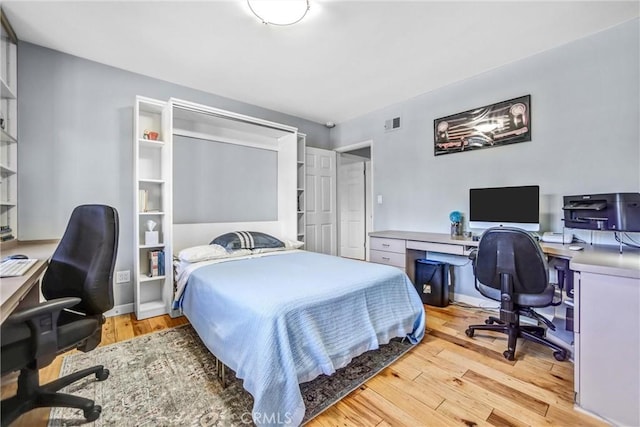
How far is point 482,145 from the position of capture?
305cm

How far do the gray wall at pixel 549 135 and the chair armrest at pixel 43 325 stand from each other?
3.47 metres

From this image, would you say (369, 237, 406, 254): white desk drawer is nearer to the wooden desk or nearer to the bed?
the bed

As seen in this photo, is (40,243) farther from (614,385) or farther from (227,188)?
(614,385)

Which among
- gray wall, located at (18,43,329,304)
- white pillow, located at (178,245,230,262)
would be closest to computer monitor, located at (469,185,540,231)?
white pillow, located at (178,245,230,262)

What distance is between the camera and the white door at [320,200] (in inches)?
171

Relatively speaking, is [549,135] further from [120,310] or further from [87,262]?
[120,310]

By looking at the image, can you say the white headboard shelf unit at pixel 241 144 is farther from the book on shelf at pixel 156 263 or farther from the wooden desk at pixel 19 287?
the wooden desk at pixel 19 287

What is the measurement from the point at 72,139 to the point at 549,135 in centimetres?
458

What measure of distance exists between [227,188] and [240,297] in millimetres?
2186

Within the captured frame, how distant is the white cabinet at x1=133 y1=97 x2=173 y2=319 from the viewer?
272 cm

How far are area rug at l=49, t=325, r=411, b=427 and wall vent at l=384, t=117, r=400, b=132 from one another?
283 cm

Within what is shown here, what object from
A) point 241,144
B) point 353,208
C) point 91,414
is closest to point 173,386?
point 91,414

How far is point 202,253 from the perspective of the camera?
8.48 ft

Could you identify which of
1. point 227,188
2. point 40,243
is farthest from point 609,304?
point 40,243
